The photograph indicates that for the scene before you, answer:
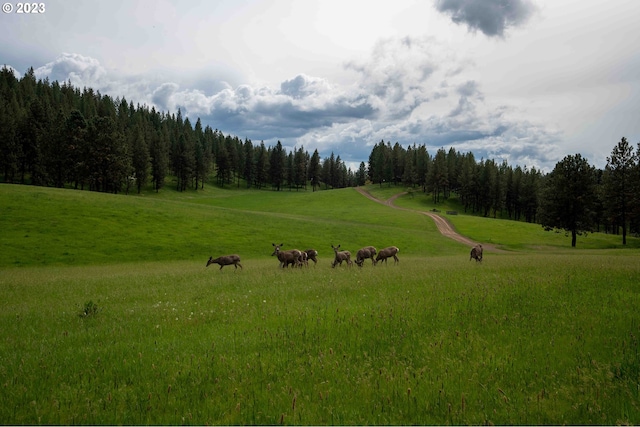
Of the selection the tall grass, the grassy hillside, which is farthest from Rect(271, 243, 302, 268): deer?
the tall grass

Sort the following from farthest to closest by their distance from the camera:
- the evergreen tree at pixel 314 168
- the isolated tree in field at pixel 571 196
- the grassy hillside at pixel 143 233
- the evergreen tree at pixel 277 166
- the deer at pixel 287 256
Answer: the evergreen tree at pixel 314 168 < the evergreen tree at pixel 277 166 < the isolated tree in field at pixel 571 196 < the grassy hillside at pixel 143 233 < the deer at pixel 287 256

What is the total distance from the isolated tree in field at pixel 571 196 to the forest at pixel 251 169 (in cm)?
15

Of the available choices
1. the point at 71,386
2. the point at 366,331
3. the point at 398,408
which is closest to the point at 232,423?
the point at 398,408

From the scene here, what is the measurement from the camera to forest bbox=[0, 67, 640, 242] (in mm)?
63094

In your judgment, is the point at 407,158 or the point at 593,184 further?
the point at 407,158

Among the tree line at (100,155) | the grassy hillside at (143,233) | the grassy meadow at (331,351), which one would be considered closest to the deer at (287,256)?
the grassy meadow at (331,351)

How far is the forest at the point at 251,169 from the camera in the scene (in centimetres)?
6309

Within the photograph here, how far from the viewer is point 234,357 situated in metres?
7.42

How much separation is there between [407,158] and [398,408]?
145886 millimetres

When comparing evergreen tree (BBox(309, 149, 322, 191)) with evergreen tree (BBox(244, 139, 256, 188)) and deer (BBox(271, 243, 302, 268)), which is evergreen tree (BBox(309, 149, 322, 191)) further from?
deer (BBox(271, 243, 302, 268))

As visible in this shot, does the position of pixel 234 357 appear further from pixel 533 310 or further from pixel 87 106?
pixel 87 106

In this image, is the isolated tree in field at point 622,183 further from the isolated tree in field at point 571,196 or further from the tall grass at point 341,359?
the tall grass at point 341,359

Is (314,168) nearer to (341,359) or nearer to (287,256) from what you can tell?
(287,256)

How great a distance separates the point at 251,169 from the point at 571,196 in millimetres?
126707
